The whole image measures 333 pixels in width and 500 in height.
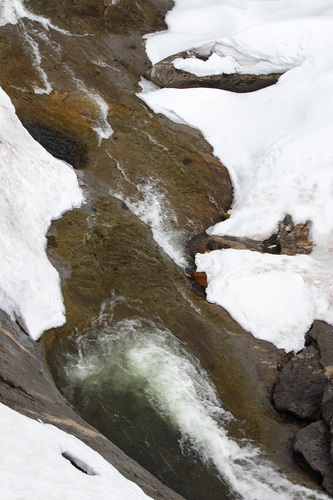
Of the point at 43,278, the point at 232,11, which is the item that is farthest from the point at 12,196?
the point at 232,11

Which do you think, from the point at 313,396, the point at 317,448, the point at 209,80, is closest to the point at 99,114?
the point at 209,80

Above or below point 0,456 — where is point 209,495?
above

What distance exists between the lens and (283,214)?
13.9 metres

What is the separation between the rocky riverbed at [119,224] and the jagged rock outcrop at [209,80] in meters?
0.94

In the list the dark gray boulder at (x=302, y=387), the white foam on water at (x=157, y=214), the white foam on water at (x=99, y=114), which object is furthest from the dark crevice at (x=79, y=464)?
the white foam on water at (x=99, y=114)

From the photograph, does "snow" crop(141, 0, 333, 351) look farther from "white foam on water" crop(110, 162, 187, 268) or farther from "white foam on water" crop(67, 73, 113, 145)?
"white foam on water" crop(67, 73, 113, 145)

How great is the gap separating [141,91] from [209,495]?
563 inches

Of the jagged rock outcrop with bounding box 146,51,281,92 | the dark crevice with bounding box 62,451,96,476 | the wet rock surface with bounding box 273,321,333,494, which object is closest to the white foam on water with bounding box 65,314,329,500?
the wet rock surface with bounding box 273,321,333,494

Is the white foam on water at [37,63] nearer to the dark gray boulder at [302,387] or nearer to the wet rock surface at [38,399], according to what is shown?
the wet rock surface at [38,399]

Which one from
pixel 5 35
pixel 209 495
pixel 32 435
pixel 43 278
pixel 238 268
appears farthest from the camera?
pixel 5 35

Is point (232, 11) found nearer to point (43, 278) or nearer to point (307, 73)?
point (307, 73)

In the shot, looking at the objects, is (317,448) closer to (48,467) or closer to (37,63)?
(48,467)

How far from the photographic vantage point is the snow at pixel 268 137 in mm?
11625

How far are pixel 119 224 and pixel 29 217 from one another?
259 centimetres
